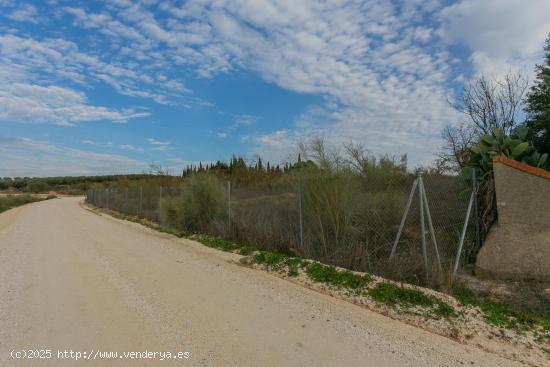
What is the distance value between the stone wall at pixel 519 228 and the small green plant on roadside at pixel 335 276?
7.87 feet

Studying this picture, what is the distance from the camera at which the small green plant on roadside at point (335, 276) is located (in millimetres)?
6086

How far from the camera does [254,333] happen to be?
4.33 metres

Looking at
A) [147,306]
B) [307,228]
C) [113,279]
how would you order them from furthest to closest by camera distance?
[307,228] → [113,279] → [147,306]

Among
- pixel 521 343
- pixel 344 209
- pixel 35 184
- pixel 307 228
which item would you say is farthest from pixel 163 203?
pixel 35 184

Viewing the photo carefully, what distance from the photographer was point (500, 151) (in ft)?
25.1

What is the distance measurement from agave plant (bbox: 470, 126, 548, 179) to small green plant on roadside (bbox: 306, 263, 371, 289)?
3609mm

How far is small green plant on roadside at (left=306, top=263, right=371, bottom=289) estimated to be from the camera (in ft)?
20.0

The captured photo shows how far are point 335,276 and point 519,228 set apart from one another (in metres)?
3.48

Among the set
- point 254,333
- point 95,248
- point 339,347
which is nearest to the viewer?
point 339,347

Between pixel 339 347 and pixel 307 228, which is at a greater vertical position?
pixel 307 228

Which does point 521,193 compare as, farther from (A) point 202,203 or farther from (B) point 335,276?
(A) point 202,203

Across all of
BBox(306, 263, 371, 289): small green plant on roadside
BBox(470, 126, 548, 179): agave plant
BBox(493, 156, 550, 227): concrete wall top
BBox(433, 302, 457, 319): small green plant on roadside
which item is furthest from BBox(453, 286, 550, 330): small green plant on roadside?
BBox(470, 126, 548, 179): agave plant

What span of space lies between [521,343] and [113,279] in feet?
21.6

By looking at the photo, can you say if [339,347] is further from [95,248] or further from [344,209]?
[95,248]
